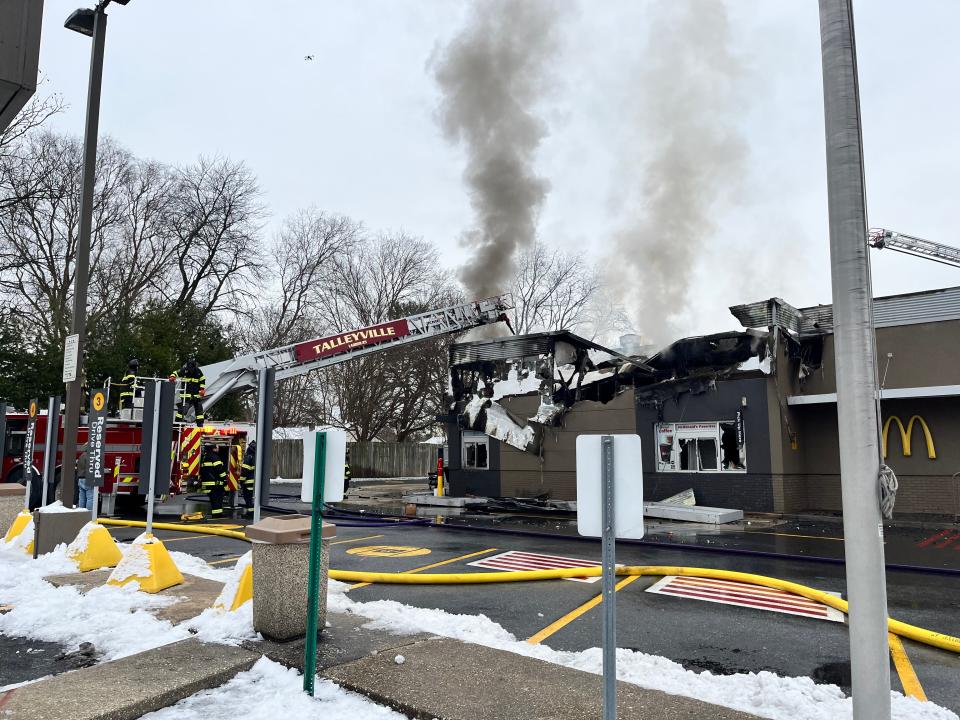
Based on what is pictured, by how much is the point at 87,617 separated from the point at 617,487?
488 centimetres

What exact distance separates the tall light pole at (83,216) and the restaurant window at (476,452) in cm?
1212

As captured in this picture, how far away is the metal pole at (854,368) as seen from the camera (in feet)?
9.69

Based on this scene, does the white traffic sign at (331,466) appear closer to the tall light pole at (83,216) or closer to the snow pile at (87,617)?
the snow pile at (87,617)

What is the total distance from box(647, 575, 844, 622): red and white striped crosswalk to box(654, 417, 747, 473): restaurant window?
877 centimetres

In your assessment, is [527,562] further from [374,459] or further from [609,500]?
[374,459]

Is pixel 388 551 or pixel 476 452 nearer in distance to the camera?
pixel 388 551

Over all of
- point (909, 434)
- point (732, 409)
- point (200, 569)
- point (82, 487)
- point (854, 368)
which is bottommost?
point (200, 569)

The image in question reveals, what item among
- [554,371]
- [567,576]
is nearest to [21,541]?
[567,576]

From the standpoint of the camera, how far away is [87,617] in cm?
539

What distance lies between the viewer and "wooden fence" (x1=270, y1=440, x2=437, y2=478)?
29.9m

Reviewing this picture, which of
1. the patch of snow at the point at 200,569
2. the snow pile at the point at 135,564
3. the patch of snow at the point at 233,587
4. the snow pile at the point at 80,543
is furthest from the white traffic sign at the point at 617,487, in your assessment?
the snow pile at the point at 80,543

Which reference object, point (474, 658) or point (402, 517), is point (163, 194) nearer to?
point (402, 517)

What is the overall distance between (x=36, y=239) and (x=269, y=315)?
11566mm

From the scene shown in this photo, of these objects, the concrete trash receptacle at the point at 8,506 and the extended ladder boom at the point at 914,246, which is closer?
the concrete trash receptacle at the point at 8,506
